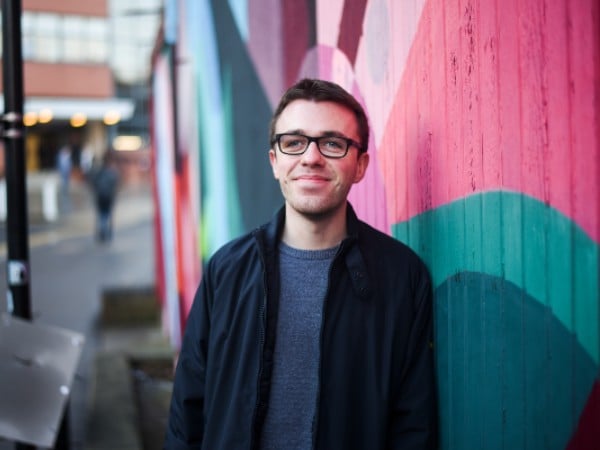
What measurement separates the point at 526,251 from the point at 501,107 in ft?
1.07

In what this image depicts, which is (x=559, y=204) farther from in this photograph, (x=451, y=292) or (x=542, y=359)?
(x=451, y=292)

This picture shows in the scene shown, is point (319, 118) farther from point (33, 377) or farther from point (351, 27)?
point (33, 377)

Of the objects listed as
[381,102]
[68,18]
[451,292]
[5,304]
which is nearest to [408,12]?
[381,102]

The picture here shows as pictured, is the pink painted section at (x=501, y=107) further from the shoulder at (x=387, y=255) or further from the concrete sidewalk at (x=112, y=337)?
the concrete sidewalk at (x=112, y=337)

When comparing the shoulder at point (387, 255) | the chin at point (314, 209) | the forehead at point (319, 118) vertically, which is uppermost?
the forehead at point (319, 118)

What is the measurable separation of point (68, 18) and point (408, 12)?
4161 cm

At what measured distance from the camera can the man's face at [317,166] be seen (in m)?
2.23

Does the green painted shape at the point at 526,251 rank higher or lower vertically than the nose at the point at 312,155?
lower

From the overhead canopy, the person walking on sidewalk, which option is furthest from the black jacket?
the overhead canopy

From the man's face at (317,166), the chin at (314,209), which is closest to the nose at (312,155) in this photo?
the man's face at (317,166)

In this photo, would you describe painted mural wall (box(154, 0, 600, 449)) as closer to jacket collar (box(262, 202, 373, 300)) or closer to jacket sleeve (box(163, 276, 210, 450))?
jacket collar (box(262, 202, 373, 300))

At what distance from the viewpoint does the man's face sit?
2.23 m

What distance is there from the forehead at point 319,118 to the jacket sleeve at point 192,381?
0.57 metres

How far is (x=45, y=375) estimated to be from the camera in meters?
3.63
